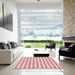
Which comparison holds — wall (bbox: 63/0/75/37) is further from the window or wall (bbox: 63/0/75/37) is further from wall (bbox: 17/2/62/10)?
the window

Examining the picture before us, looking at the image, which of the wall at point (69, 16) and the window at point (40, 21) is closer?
the wall at point (69, 16)

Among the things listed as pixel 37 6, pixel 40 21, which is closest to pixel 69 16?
pixel 40 21

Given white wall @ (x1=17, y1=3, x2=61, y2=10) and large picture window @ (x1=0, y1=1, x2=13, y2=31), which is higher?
white wall @ (x1=17, y1=3, x2=61, y2=10)

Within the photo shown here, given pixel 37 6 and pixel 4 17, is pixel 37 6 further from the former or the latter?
pixel 4 17

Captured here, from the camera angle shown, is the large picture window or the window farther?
the window

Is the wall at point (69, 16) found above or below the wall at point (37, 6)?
below

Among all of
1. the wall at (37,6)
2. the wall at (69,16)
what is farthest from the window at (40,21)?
the wall at (69,16)

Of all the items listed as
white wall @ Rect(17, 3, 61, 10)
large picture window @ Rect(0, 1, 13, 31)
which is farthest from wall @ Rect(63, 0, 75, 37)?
large picture window @ Rect(0, 1, 13, 31)

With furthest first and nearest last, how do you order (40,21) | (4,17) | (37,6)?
1. (40,21)
2. (37,6)
3. (4,17)

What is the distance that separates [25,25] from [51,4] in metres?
3.58

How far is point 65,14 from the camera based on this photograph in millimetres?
8172

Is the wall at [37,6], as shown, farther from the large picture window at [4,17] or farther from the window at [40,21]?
the large picture window at [4,17]

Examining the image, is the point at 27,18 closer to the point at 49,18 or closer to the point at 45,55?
the point at 49,18

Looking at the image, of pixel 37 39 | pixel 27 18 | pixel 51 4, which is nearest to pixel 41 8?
pixel 51 4
